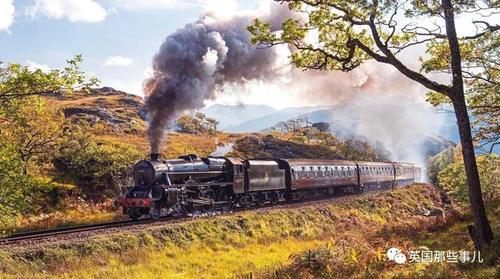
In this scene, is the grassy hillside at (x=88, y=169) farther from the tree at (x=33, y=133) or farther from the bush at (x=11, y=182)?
the tree at (x=33, y=133)

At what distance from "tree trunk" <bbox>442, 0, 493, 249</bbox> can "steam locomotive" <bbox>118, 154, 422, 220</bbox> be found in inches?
550

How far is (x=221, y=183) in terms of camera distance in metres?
26.1

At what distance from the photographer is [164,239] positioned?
19.0 meters

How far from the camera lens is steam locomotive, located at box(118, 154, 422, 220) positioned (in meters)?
22.8

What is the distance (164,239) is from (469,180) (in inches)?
452

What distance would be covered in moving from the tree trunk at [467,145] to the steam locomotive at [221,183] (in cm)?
1398

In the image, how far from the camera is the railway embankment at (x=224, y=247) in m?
13.6

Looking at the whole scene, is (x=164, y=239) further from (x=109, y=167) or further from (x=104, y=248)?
(x=109, y=167)

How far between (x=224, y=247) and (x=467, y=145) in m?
10.8

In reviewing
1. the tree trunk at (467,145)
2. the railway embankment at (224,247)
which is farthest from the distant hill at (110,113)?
the tree trunk at (467,145)

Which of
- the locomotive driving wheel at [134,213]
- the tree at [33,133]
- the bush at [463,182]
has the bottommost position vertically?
the locomotive driving wheel at [134,213]

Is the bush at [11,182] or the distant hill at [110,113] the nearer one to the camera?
the bush at [11,182]

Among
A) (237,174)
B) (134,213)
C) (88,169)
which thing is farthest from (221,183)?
(88,169)

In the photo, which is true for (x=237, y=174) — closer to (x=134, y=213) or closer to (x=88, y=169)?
(x=134, y=213)
